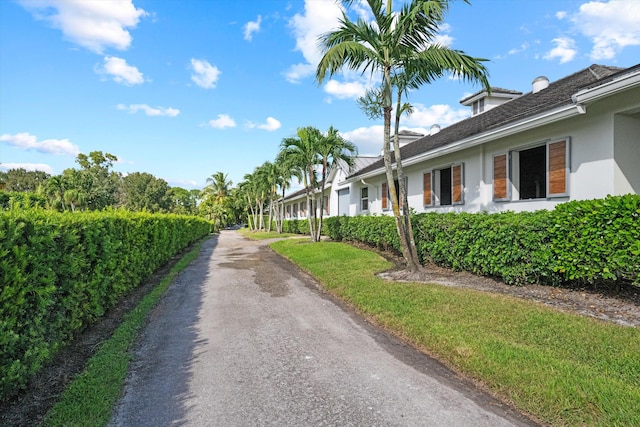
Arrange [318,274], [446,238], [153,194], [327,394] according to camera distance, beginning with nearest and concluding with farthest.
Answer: [327,394], [446,238], [318,274], [153,194]

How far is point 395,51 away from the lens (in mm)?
8820

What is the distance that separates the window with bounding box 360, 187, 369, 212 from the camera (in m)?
19.2

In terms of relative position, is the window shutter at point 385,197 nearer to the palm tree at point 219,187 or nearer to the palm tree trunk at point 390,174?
the palm tree trunk at point 390,174

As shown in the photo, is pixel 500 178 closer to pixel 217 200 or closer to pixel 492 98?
pixel 492 98

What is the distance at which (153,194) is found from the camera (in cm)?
6856

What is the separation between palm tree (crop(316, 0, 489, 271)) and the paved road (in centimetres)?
450

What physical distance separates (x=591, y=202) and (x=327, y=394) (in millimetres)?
5481

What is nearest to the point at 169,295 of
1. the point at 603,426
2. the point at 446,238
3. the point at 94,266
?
the point at 94,266

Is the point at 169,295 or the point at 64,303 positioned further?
the point at 169,295

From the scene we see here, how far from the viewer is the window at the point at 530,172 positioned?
8.23 m

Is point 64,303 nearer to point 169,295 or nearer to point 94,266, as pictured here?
point 94,266

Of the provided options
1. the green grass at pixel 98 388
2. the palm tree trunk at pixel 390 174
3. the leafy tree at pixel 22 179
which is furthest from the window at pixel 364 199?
the leafy tree at pixel 22 179

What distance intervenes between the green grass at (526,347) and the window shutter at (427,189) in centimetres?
631

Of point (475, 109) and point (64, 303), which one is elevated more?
point (475, 109)
